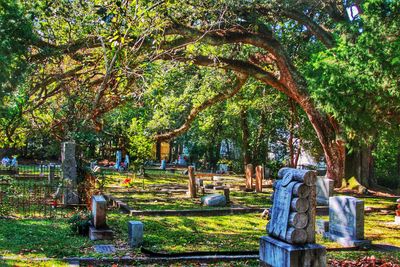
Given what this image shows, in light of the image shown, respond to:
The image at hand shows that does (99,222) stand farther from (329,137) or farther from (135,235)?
(329,137)

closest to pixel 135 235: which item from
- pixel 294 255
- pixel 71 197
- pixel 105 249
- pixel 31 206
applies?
pixel 105 249

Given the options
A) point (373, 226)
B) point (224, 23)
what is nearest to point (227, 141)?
point (224, 23)

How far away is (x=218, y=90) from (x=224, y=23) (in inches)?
244

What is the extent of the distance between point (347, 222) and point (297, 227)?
4872 millimetres

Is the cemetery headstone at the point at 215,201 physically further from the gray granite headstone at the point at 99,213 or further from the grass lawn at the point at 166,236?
the gray granite headstone at the point at 99,213

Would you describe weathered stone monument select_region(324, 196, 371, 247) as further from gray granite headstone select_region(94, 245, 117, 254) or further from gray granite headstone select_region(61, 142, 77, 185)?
gray granite headstone select_region(61, 142, 77, 185)

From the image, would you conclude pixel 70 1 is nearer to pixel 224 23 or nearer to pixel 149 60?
pixel 149 60

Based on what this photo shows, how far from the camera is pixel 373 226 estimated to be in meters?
13.3

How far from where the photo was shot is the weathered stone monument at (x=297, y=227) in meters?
6.56

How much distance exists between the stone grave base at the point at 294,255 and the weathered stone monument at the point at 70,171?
354 inches

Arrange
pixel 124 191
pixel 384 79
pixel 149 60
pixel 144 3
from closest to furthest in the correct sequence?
pixel 384 79 → pixel 144 3 → pixel 149 60 → pixel 124 191

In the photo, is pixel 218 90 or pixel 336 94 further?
pixel 218 90

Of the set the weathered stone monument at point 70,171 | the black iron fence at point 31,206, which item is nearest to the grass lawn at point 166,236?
the black iron fence at point 31,206

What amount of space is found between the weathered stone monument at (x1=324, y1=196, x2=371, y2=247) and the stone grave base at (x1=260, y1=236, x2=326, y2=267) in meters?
4.28
